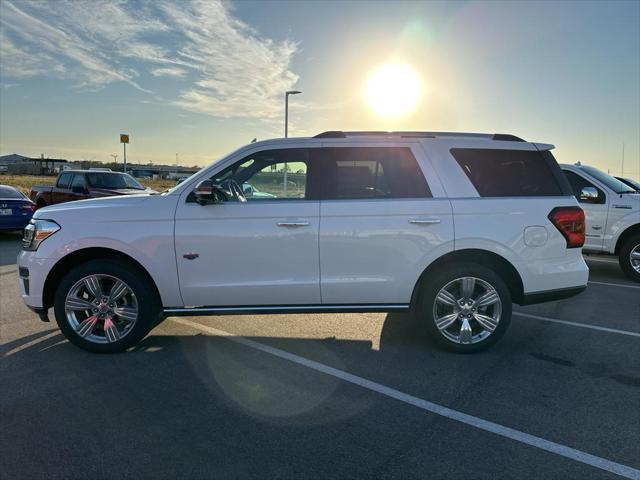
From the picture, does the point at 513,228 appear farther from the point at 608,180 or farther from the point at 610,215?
the point at 608,180

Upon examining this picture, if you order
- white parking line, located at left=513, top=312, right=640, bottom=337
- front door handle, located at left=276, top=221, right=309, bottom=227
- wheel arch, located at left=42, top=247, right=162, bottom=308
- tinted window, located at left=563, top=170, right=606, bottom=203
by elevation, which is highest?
tinted window, located at left=563, top=170, right=606, bottom=203

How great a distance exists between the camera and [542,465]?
262 centimetres

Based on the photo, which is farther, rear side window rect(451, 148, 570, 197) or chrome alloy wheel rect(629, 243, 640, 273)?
chrome alloy wheel rect(629, 243, 640, 273)

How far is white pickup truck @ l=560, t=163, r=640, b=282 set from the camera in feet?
25.5

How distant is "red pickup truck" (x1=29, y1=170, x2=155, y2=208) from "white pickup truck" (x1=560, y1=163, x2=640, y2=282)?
1154 cm

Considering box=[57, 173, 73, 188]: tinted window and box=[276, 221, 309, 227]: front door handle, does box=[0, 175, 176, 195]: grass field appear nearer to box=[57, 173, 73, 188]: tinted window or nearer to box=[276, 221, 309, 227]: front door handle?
box=[57, 173, 73, 188]: tinted window

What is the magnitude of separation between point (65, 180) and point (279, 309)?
44.9ft

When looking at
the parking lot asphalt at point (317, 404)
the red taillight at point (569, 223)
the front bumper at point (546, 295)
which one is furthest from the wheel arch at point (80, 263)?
the red taillight at point (569, 223)

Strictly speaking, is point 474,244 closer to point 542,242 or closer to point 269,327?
point 542,242

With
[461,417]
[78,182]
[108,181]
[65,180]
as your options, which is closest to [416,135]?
[461,417]

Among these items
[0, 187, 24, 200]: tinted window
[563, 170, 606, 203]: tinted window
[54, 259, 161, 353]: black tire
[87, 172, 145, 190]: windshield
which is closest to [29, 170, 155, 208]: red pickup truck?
[87, 172, 145, 190]: windshield

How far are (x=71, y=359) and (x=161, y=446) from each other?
1850mm

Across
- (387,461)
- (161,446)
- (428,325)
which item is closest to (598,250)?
(428,325)

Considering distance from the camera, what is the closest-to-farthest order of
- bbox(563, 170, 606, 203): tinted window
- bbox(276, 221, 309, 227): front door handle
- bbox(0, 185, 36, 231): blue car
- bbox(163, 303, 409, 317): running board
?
bbox(276, 221, 309, 227): front door handle, bbox(163, 303, 409, 317): running board, bbox(563, 170, 606, 203): tinted window, bbox(0, 185, 36, 231): blue car
